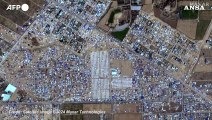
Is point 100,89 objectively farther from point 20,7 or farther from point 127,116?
point 20,7

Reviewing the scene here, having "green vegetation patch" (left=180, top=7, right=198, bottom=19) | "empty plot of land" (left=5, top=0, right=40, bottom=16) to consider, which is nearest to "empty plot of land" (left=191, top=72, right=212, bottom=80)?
"green vegetation patch" (left=180, top=7, right=198, bottom=19)

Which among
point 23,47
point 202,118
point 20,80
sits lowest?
point 202,118

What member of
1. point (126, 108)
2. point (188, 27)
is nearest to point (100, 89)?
point (126, 108)

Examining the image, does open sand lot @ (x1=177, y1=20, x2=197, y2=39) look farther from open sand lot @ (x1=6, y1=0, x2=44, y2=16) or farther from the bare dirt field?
open sand lot @ (x1=6, y1=0, x2=44, y2=16)

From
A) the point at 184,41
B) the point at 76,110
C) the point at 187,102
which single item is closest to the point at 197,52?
the point at 184,41

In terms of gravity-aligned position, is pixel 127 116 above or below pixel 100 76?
below

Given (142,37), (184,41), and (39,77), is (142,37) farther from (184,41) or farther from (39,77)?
(39,77)

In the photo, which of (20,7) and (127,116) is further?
(127,116)
